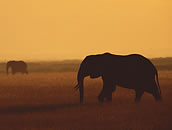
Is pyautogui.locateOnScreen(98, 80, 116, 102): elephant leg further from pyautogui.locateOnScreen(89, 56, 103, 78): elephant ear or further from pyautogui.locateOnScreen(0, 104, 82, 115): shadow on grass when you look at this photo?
pyautogui.locateOnScreen(0, 104, 82, 115): shadow on grass

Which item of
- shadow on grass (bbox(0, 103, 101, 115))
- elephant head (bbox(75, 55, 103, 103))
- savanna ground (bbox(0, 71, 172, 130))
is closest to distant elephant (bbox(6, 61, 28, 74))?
savanna ground (bbox(0, 71, 172, 130))

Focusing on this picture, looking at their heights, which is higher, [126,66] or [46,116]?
[126,66]

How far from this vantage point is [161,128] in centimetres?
924

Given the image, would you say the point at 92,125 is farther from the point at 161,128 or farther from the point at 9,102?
the point at 9,102

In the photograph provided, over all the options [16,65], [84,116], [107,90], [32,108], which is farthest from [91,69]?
[16,65]

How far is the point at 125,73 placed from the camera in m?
14.2

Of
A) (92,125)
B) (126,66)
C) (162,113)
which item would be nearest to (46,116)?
(92,125)

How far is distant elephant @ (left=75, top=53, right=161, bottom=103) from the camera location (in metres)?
14.1

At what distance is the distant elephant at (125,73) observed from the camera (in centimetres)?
1407

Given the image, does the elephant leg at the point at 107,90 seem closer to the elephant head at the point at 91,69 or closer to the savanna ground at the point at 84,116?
the savanna ground at the point at 84,116

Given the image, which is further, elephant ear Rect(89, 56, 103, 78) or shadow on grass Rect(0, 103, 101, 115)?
elephant ear Rect(89, 56, 103, 78)

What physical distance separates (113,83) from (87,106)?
158 cm

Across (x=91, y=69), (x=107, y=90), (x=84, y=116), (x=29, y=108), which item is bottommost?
(x=29, y=108)

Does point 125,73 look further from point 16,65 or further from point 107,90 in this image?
point 16,65
